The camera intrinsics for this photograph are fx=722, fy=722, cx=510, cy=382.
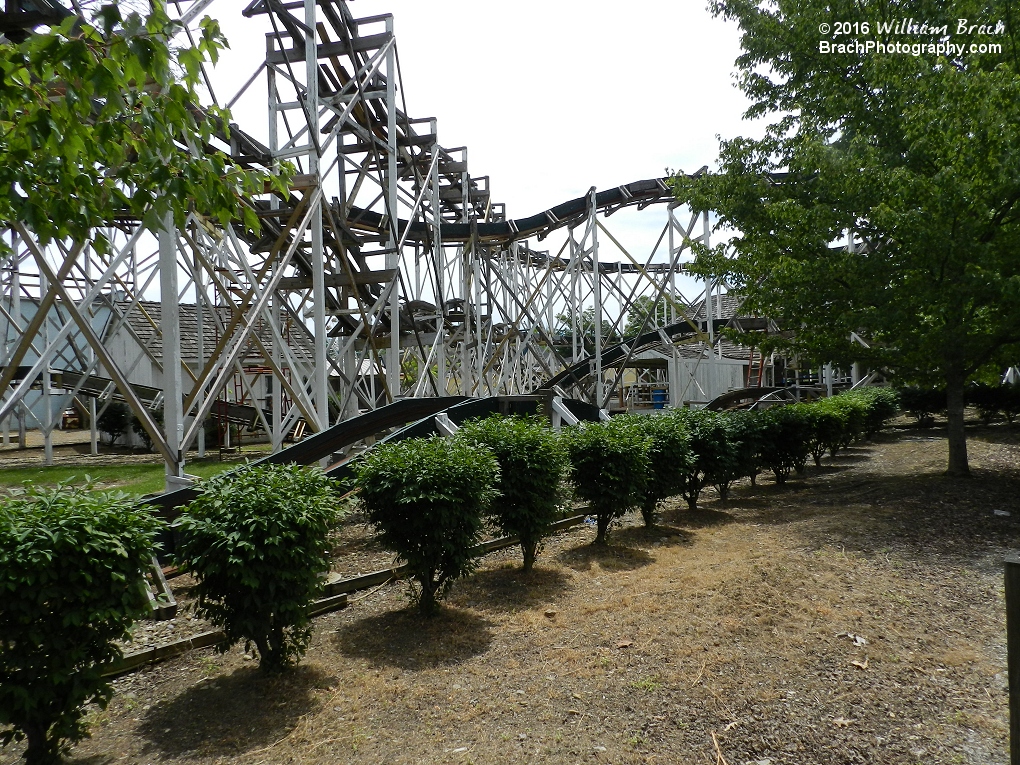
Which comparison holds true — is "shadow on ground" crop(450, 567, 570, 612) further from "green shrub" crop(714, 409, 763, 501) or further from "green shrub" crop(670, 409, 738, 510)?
"green shrub" crop(714, 409, 763, 501)

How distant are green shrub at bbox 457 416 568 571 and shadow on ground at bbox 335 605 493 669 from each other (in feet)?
3.68

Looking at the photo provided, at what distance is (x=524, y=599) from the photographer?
6.03m

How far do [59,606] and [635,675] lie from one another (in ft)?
10.2

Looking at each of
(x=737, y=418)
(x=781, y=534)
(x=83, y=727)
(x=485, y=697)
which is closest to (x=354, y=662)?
(x=485, y=697)

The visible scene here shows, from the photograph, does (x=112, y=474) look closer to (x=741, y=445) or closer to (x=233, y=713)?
(x=741, y=445)

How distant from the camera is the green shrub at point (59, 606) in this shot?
129 inches

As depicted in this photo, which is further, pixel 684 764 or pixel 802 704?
pixel 802 704

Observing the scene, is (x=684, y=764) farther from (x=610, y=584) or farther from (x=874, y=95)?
(x=874, y=95)

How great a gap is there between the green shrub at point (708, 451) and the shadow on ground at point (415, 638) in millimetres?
4898

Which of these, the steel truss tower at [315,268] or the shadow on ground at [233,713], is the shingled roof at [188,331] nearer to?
the steel truss tower at [315,268]

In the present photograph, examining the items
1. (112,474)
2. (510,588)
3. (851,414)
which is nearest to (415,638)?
(510,588)

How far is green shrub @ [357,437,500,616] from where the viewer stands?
534 cm

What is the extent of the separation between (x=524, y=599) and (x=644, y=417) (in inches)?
155

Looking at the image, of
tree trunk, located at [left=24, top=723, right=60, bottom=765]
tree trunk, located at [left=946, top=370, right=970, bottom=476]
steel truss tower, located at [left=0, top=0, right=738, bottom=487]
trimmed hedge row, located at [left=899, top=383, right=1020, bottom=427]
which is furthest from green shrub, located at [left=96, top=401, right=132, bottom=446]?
trimmed hedge row, located at [left=899, top=383, right=1020, bottom=427]
